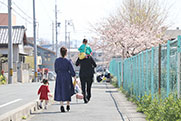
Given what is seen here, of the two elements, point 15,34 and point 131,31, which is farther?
point 15,34

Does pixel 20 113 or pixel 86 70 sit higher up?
pixel 86 70

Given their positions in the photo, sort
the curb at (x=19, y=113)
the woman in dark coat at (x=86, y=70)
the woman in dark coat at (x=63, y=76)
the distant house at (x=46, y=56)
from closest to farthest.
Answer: the curb at (x=19, y=113) < the woman in dark coat at (x=63, y=76) < the woman in dark coat at (x=86, y=70) < the distant house at (x=46, y=56)

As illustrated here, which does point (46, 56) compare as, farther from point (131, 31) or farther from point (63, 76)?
point (63, 76)

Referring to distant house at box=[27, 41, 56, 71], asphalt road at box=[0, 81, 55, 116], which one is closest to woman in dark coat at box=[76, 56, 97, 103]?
asphalt road at box=[0, 81, 55, 116]

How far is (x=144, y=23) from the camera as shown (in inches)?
1242

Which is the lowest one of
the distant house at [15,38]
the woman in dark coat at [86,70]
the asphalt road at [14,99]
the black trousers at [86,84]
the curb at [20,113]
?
the asphalt road at [14,99]

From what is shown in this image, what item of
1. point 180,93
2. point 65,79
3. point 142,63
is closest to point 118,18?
point 142,63

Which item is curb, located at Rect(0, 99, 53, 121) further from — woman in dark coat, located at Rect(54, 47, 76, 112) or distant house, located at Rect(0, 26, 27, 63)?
distant house, located at Rect(0, 26, 27, 63)

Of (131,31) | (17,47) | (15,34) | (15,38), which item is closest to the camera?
(131,31)

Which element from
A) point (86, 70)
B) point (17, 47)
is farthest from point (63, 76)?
point (17, 47)

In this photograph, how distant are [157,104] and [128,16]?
2530 cm

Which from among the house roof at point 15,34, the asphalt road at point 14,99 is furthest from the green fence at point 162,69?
the house roof at point 15,34

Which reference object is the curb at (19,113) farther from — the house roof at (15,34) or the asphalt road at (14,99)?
the house roof at (15,34)

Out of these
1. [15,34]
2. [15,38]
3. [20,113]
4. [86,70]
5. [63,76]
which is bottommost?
[20,113]
